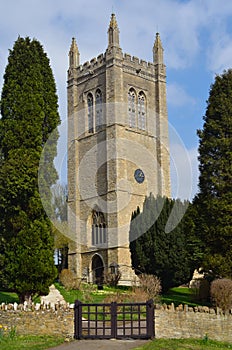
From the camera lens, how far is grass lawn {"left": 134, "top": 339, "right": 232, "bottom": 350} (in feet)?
45.1

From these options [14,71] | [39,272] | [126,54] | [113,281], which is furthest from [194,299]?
[126,54]

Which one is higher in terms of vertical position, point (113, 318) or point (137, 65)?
point (137, 65)

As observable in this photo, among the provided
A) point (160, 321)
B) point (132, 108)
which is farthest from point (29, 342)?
point (132, 108)

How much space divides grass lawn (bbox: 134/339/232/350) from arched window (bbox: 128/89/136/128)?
28575mm

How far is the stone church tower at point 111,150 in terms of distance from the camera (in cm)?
3972

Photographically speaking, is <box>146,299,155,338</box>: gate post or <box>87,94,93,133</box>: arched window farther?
<box>87,94,93,133</box>: arched window

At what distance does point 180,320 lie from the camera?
16250 mm

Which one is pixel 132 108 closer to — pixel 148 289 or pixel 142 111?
pixel 142 111

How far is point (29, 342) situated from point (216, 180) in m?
12.3

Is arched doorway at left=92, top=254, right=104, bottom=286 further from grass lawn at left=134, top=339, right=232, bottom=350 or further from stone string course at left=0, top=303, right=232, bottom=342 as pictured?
grass lawn at left=134, top=339, right=232, bottom=350

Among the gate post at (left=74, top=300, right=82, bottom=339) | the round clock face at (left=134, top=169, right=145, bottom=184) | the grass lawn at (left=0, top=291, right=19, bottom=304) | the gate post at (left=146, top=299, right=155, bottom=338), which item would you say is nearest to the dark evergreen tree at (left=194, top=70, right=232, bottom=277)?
the gate post at (left=146, top=299, right=155, bottom=338)

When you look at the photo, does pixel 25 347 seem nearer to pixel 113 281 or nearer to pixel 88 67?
pixel 113 281

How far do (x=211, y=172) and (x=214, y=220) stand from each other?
229 cm

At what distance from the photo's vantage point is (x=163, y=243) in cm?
3033
